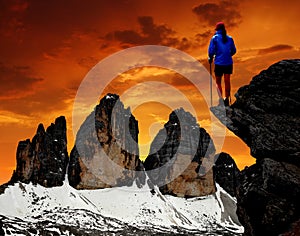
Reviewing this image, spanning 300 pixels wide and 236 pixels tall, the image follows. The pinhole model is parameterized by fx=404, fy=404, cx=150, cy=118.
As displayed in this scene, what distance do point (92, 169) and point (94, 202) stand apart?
62.7ft

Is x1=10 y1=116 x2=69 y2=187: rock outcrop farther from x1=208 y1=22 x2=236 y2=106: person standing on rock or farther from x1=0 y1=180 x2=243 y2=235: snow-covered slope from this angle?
x1=208 y1=22 x2=236 y2=106: person standing on rock

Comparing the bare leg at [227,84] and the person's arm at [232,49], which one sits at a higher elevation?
the person's arm at [232,49]

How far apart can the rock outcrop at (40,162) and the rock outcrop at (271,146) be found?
166 m

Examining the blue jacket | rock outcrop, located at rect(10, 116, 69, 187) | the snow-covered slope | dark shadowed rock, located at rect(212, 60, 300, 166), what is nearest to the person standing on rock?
the blue jacket

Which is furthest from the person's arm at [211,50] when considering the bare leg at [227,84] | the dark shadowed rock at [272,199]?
the dark shadowed rock at [272,199]

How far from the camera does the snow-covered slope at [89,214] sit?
145500 millimetres

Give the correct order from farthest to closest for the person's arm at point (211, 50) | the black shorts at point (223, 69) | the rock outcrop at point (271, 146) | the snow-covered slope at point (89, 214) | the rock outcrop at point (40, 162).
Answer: the rock outcrop at point (40, 162) → the snow-covered slope at point (89, 214) → the black shorts at point (223, 69) → the rock outcrop at point (271, 146) → the person's arm at point (211, 50)

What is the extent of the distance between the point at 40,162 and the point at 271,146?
173199 mm

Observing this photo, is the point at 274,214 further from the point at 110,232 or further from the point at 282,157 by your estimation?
the point at 110,232

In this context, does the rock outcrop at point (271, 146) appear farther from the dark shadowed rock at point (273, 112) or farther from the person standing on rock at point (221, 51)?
the person standing on rock at point (221, 51)

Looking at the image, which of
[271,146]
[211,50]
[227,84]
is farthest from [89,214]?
[211,50]

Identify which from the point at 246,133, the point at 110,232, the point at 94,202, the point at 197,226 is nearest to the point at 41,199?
the point at 94,202

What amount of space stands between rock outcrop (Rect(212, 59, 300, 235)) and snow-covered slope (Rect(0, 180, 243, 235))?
11360cm

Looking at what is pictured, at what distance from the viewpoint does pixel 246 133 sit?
24.9 meters
